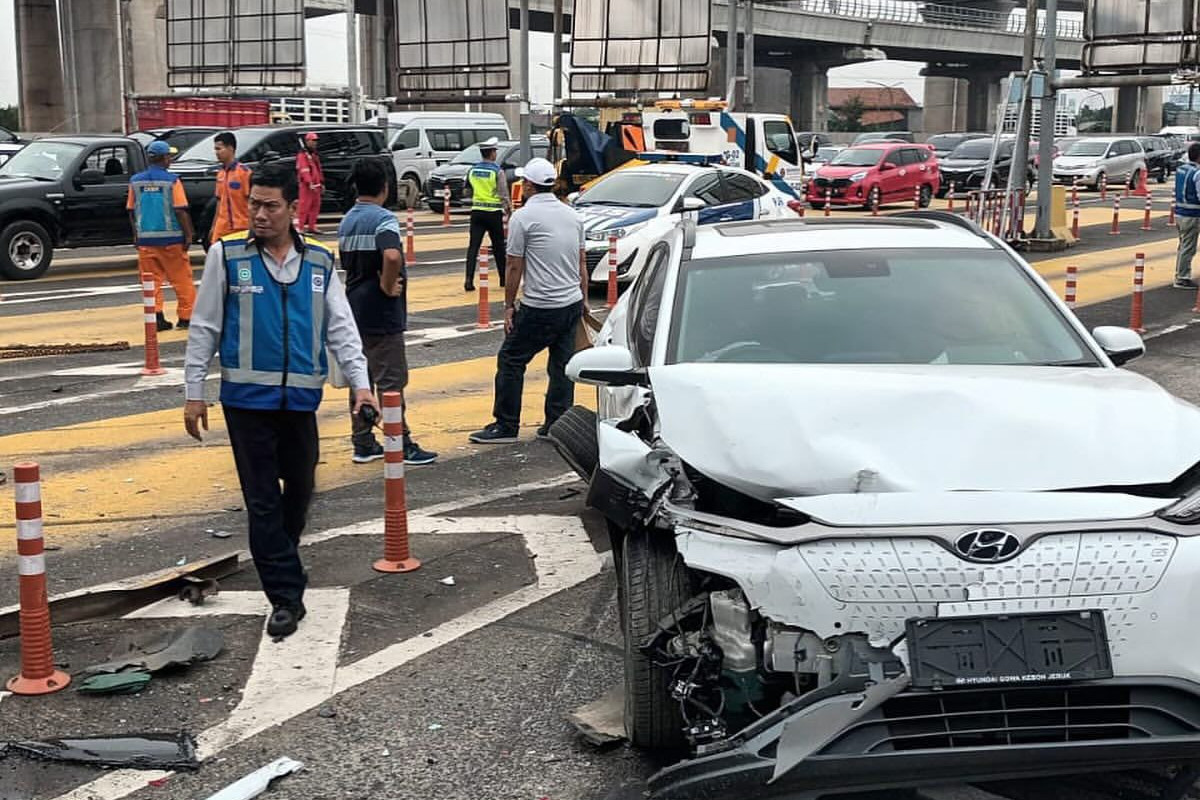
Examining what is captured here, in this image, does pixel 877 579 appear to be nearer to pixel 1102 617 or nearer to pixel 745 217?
pixel 1102 617

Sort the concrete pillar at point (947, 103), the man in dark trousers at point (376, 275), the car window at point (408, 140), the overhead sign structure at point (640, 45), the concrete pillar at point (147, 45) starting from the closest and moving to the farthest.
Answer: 1. the man in dark trousers at point (376, 275)
2. the overhead sign structure at point (640, 45)
3. the car window at point (408, 140)
4. the concrete pillar at point (147, 45)
5. the concrete pillar at point (947, 103)

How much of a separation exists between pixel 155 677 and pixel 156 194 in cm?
976

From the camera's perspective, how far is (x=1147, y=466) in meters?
4.24

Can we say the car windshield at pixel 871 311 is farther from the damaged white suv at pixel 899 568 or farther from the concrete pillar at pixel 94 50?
the concrete pillar at pixel 94 50

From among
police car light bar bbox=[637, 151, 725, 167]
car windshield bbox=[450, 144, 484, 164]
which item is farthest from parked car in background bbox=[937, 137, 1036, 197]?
police car light bar bbox=[637, 151, 725, 167]

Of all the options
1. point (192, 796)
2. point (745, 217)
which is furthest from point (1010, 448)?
point (745, 217)

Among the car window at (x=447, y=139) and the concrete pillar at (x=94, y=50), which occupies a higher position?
the concrete pillar at (x=94, y=50)

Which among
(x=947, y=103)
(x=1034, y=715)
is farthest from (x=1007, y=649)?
(x=947, y=103)

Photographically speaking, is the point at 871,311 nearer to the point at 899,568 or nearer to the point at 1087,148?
the point at 899,568

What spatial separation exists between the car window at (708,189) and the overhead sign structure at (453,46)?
10864 mm

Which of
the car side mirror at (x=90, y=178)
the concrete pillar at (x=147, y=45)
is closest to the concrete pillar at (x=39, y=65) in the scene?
the concrete pillar at (x=147, y=45)

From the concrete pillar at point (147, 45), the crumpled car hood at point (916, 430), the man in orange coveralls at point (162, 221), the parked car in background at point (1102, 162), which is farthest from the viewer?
the concrete pillar at point (147, 45)

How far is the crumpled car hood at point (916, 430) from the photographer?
4195 millimetres

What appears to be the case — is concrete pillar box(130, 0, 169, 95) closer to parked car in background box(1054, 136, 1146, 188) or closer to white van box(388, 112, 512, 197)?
white van box(388, 112, 512, 197)
